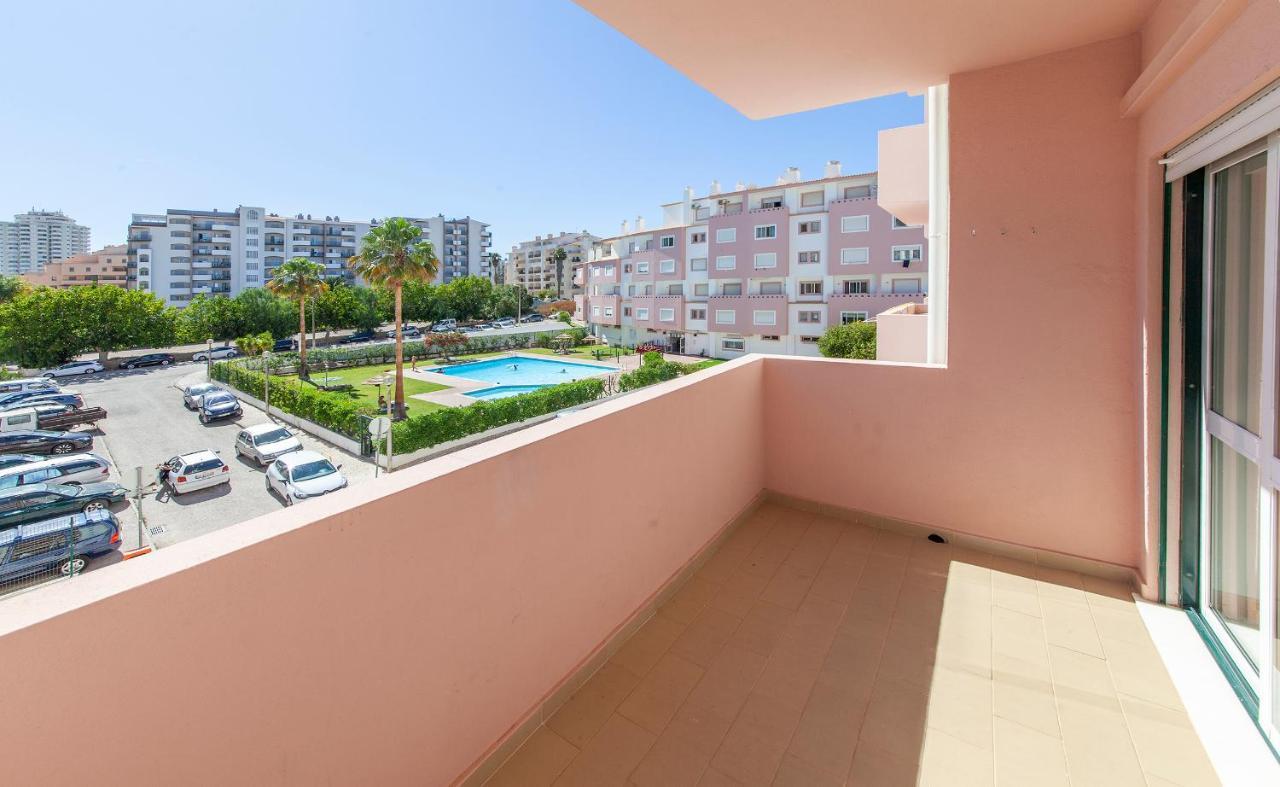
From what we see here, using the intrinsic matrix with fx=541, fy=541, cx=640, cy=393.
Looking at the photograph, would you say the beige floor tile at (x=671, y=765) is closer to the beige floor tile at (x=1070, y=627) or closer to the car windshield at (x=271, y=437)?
the beige floor tile at (x=1070, y=627)

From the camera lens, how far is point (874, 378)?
11.9ft

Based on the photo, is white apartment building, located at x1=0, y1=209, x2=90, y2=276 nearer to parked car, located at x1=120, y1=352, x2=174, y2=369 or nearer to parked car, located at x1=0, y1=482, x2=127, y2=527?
parked car, located at x1=120, y1=352, x2=174, y2=369

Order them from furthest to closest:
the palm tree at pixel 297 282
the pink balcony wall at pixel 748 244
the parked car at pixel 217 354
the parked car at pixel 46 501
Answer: the parked car at pixel 217 354
the pink balcony wall at pixel 748 244
the palm tree at pixel 297 282
the parked car at pixel 46 501

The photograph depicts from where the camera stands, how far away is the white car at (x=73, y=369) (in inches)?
1304

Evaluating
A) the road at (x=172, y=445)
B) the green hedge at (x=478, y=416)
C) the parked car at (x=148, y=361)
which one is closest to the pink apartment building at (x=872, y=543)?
the road at (x=172, y=445)

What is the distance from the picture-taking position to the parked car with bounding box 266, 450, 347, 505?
43.5ft

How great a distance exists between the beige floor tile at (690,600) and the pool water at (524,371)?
25.9m

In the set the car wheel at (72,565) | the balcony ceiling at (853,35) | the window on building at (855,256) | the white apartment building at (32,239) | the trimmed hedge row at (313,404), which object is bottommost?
the car wheel at (72,565)

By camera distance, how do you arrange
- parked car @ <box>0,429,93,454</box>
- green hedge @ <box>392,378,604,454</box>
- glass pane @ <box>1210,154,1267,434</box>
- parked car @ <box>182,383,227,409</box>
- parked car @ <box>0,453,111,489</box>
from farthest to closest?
parked car @ <box>182,383,227,409</box>
parked car @ <box>0,429,93,454</box>
green hedge @ <box>392,378,604,454</box>
parked car @ <box>0,453,111,489</box>
glass pane @ <box>1210,154,1267,434</box>

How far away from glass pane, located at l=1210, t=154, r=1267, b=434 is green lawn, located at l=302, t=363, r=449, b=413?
73.6 ft

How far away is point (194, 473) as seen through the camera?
1496 centimetres

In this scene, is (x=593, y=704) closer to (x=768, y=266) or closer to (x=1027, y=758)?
(x=1027, y=758)

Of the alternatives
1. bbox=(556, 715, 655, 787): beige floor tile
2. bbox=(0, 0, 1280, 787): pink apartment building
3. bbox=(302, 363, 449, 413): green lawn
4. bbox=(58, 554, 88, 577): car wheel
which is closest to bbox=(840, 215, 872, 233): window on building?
bbox=(302, 363, 449, 413): green lawn

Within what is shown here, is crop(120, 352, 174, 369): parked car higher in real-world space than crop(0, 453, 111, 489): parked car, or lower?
higher
